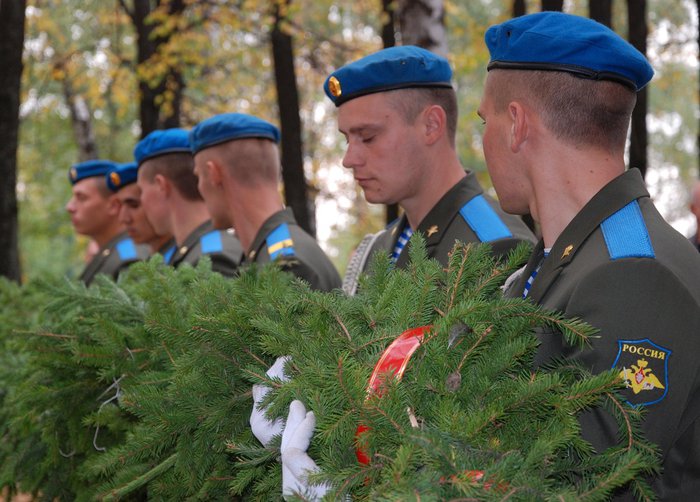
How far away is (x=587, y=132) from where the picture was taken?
2.58 meters

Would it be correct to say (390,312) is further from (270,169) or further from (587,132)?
(270,169)

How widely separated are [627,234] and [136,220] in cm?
598

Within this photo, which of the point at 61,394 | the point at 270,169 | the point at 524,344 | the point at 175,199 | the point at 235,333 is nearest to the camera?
the point at 524,344

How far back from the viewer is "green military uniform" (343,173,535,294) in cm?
392

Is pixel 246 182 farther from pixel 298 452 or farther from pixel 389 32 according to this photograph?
pixel 389 32

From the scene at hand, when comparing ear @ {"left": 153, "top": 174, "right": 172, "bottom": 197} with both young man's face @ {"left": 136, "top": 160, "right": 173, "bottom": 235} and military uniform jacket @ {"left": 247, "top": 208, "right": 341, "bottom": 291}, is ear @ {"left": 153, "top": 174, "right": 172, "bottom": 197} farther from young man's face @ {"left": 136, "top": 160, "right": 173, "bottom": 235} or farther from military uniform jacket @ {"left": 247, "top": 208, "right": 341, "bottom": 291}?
military uniform jacket @ {"left": 247, "top": 208, "right": 341, "bottom": 291}

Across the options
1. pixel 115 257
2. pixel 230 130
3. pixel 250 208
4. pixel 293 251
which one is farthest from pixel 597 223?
pixel 115 257

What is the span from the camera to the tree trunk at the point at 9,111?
309 inches

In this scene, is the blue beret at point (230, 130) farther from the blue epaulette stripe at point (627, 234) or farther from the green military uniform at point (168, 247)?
the blue epaulette stripe at point (627, 234)

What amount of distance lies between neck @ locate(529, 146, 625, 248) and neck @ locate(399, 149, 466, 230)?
5.01 feet

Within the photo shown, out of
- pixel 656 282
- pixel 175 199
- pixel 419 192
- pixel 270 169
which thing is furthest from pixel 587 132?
pixel 175 199

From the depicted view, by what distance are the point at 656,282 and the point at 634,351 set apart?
0.60ft

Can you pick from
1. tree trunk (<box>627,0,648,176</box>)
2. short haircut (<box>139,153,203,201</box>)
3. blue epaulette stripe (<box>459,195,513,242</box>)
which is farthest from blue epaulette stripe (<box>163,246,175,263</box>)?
tree trunk (<box>627,0,648,176</box>)

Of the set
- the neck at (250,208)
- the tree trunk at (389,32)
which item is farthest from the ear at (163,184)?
the tree trunk at (389,32)
